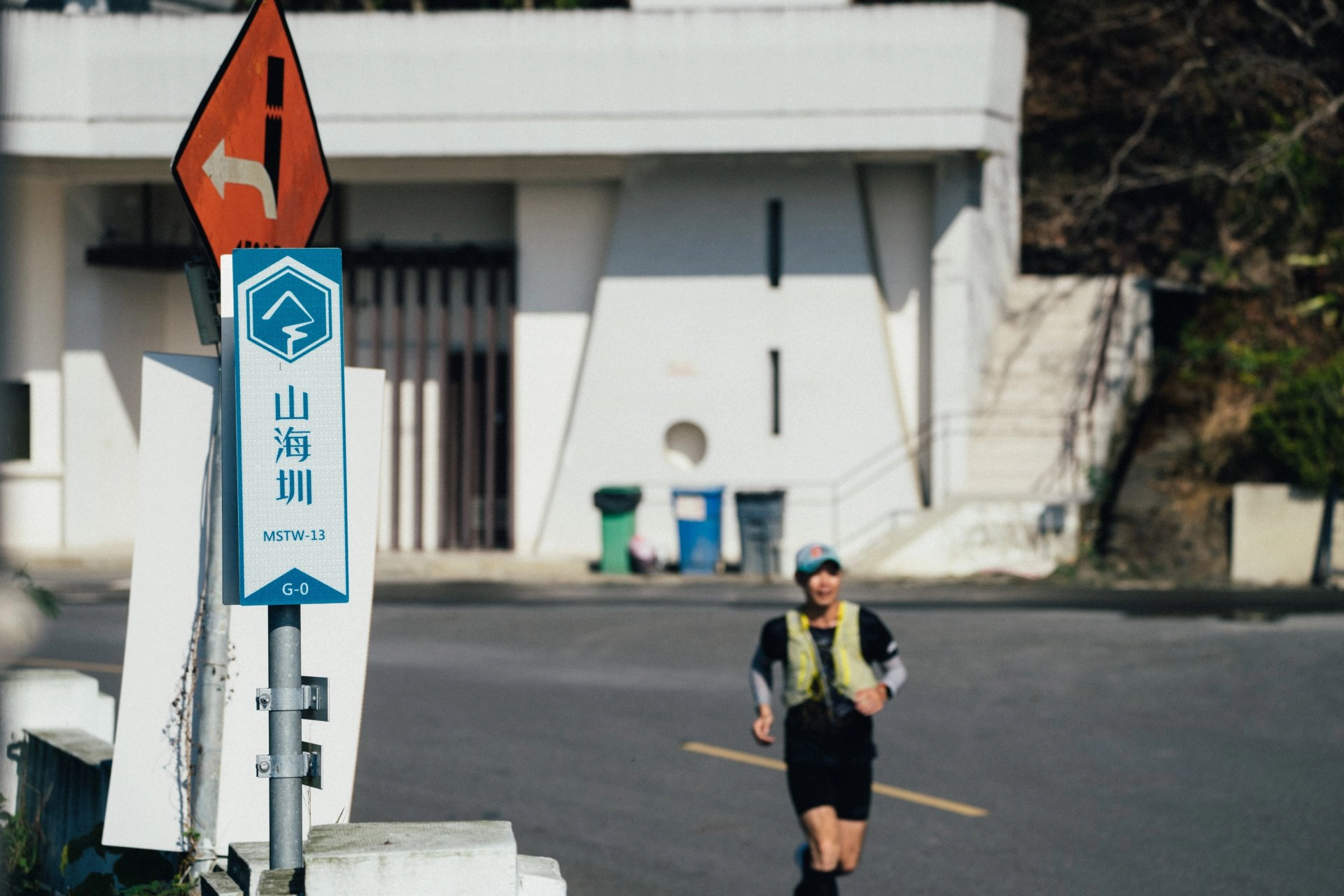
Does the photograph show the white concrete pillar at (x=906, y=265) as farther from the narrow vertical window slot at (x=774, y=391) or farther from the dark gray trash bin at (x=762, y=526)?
the dark gray trash bin at (x=762, y=526)

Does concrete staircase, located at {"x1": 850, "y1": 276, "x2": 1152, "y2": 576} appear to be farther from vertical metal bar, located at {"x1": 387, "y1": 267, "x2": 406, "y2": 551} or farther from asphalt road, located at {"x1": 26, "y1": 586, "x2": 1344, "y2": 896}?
vertical metal bar, located at {"x1": 387, "y1": 267, "x2": 406, "y2": 551}

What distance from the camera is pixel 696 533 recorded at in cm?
2200

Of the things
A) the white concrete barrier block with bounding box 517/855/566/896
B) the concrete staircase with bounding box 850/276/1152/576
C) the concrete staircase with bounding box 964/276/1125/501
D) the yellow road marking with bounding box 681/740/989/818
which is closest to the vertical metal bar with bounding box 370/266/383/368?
the concrete staircase with bounding box 850/276/1152/576

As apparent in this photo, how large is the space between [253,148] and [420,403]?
20.7 meters

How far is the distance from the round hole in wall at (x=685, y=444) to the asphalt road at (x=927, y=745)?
651cm

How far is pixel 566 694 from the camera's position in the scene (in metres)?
13.0

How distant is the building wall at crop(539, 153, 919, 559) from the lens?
23703mm

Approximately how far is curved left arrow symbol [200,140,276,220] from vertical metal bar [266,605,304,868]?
4.01ft

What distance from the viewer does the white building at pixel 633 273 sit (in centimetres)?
2269

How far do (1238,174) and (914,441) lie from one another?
5.83 metres

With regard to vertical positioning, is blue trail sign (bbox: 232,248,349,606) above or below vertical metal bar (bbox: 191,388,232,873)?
above

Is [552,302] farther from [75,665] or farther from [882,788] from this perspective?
[882,788]

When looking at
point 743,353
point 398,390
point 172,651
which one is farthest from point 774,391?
point 172,651

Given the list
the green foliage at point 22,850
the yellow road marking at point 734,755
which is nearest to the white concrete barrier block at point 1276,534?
the yellow road marking at point 734,755
